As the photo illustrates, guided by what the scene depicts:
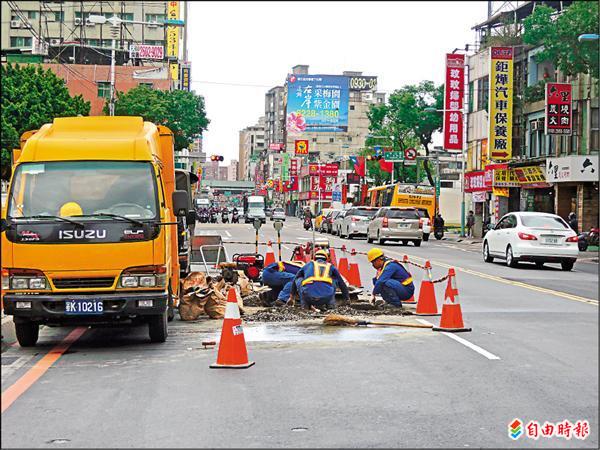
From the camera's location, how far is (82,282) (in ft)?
35.1

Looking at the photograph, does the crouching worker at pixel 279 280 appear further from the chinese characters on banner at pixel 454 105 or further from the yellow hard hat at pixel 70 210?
the chinese characters on banner at pixel 454 105

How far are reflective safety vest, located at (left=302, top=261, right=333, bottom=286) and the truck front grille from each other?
4549mm

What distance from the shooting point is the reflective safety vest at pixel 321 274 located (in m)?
14.5

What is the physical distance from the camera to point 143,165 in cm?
1138

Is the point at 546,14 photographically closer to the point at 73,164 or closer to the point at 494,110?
the point at 494,110

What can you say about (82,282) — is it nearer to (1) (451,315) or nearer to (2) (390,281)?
(1) (451,315)

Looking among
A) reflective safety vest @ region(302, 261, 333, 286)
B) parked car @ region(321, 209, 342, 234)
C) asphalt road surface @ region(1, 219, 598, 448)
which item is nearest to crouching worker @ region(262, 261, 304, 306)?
reflective safety vest @ region(302, 261, 333, 286)

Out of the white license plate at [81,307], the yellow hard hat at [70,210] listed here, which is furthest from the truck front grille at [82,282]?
the yellow hard hat at [70,210]

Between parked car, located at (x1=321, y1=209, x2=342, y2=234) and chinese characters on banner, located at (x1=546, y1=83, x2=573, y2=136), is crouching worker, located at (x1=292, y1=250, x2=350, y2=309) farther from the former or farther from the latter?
parked car, located at (x1=321, y1=209, x2=342, y2=234)

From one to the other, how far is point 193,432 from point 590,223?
40.0 meters

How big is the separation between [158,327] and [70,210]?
1910mm

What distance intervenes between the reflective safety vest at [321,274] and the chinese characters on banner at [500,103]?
1452 inches

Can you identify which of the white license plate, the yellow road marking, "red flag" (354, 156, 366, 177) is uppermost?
"red flag" (354, 156, 366, 177)

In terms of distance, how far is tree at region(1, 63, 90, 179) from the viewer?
168 feet
